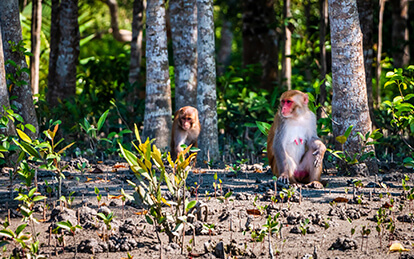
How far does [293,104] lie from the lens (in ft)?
20.5

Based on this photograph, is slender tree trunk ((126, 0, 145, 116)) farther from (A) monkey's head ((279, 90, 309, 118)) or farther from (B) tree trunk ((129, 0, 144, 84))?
(A) monkey's head ((279, 90, 309, 118))

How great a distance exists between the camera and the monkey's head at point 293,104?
6.19 meters

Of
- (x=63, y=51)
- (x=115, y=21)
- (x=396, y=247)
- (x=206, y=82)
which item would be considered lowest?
(x=396, y=247)

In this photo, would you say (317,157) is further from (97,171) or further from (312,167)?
(97,171)

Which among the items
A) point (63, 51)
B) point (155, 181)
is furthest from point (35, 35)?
point (155, 181)

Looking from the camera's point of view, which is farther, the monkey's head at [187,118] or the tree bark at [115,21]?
the tree bark at [115,21]

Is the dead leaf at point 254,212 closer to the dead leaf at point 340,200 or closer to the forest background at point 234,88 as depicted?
the dead leaf at point 340,200

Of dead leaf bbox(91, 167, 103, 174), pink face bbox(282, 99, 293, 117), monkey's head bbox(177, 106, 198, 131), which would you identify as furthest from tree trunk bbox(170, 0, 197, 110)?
pink face bbox(282, 99, 293, 117)

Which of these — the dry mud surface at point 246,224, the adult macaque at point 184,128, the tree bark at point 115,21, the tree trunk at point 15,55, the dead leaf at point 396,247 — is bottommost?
the dead leaf at point 396,247

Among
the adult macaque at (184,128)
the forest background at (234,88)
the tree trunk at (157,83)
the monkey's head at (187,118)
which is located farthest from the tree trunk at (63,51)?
the monkey's head at (187,118)

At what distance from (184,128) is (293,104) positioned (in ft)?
6.15

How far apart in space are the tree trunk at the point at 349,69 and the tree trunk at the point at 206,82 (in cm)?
176

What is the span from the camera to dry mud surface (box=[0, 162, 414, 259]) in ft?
13.8

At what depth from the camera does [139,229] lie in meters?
4.55
